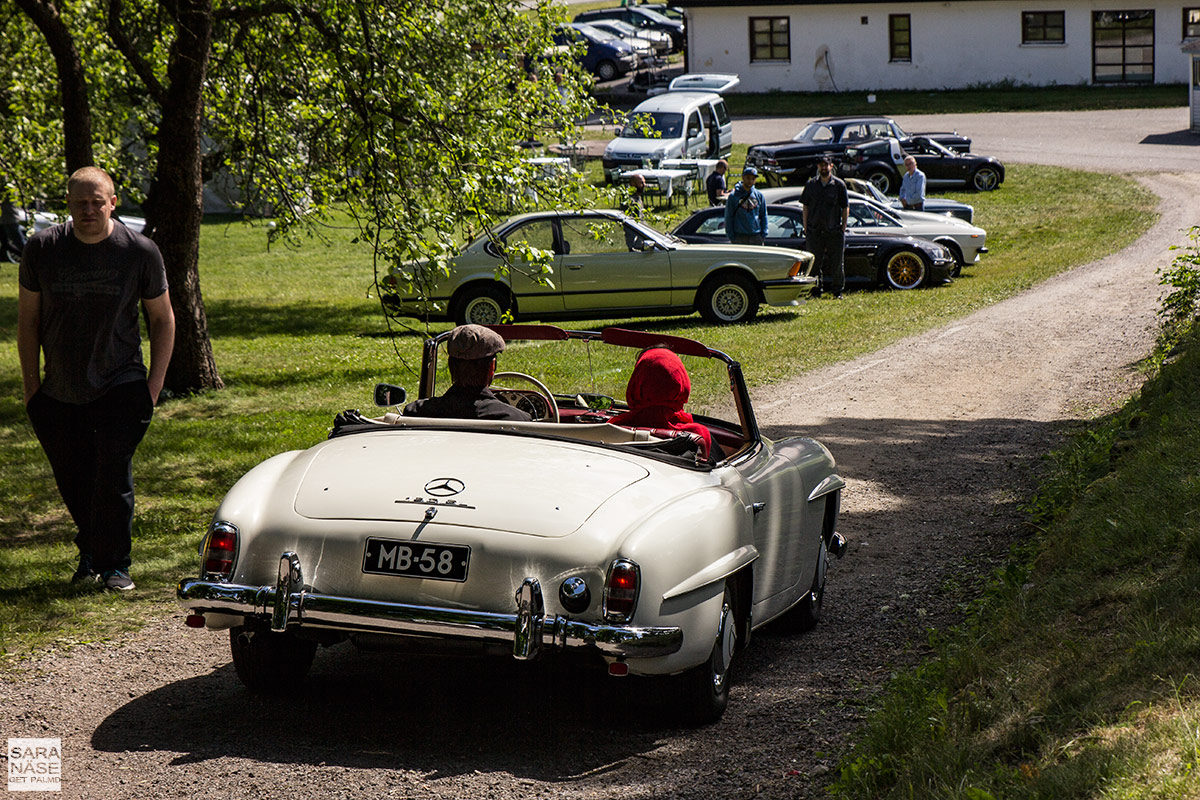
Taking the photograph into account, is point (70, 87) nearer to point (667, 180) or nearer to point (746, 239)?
point (746, 239)

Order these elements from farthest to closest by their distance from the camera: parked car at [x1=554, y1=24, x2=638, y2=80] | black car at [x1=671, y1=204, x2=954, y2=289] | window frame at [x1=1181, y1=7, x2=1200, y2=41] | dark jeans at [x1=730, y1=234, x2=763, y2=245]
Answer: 1. parked car at [x1=554, y1=24, x2=638, y2=80]
2. window frame at [x1=1181, y1=7, x2=1200, y2=41]
3. black car at [x1=671, y1=204, x2=954, y2=289]
4. dark jeans at [x1=730, y1=234, x2=763, y2=245]

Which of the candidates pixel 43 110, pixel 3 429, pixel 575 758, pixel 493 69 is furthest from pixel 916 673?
pixel 43 110

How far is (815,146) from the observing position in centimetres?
3123

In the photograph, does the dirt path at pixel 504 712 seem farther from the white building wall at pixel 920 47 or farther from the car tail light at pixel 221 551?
the white building wall at pixel 920 47

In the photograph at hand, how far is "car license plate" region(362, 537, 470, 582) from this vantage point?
14.2 ft

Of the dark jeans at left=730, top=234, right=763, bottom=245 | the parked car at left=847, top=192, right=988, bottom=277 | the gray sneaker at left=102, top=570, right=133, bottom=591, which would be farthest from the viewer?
the parked car at left=847, top=192, right=988, bottom=277

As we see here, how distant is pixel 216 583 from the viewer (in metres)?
4.55

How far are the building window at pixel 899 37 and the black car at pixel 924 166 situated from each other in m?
19.4

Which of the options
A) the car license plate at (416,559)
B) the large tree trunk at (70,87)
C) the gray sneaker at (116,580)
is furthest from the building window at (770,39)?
the car license plate at (416,559)

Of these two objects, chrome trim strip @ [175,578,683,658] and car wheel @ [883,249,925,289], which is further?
car wheel @ [883,249,925,289]

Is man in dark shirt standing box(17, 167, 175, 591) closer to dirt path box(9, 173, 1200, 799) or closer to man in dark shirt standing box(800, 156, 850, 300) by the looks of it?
dirt path box(9, 173, 1200, 799)

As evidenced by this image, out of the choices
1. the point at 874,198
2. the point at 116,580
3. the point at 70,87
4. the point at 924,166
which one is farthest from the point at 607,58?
the point at 116,580

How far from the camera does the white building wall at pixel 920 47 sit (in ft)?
155

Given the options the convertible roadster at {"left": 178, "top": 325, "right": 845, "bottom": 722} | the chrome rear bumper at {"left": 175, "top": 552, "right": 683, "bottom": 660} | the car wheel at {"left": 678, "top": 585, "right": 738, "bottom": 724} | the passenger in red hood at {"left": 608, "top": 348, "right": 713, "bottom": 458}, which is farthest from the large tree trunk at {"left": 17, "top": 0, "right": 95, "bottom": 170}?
the car wheel at {"left": 678, "top": 585, "right": 738, "bottom": 724}
